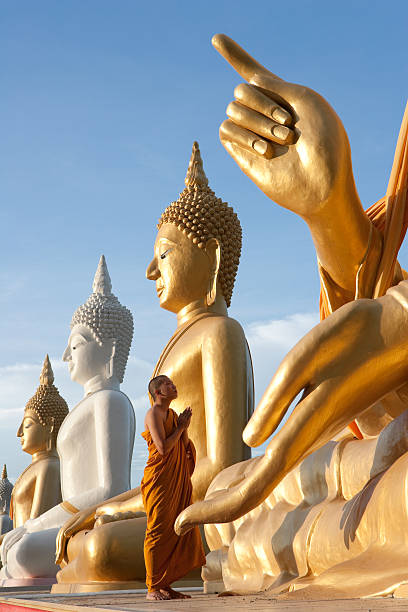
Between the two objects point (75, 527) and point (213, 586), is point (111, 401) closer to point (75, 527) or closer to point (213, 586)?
point (75, 527)

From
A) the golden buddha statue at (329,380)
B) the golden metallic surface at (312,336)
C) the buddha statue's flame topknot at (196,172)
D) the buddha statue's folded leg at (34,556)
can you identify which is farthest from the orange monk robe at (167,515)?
the buddha statue's folded leg at (34,556)

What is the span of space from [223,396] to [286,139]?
1.94m

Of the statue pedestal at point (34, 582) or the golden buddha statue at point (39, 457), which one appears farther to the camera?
the golden buddha statue at point (39, 457)

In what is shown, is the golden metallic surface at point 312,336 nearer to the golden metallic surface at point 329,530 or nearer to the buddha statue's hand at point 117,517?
the golden metallic surface at point 329,530

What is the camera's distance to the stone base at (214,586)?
3.15 metres

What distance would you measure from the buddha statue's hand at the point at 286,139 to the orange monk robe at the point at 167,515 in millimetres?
1245

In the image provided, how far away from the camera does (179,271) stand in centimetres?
457

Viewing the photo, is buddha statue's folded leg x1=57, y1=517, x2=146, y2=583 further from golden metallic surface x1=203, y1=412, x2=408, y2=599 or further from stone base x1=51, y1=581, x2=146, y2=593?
golden metallic surface x1=203, y1=412, x2=408, y2=599

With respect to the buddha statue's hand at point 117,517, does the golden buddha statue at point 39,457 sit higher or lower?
higher

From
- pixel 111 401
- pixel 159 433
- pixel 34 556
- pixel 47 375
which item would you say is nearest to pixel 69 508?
pixel 34 556

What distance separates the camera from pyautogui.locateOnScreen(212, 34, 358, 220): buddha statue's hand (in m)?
2.28

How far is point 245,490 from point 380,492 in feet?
1.32

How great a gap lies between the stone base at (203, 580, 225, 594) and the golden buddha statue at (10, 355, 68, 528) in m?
4.22

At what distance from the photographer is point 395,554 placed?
2.13 metres
